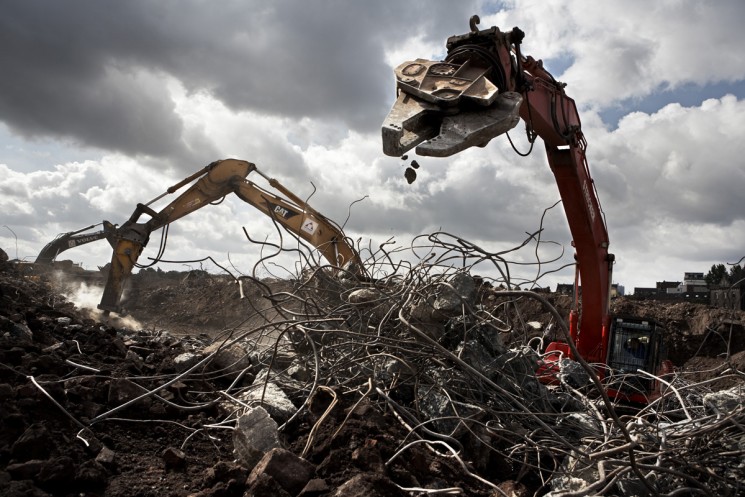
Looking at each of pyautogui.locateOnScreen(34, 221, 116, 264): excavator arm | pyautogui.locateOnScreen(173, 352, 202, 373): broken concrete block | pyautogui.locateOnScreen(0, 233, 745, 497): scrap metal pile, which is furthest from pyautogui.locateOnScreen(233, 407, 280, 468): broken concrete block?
pyautogui.locateOnScreen(34, 221, 116, 264): excavator arm

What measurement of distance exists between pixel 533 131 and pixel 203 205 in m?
7.75

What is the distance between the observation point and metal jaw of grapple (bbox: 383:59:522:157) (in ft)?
10.3

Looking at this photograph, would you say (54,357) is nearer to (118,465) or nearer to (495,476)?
(118,465)

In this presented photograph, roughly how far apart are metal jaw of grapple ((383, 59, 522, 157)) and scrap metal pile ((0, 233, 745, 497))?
2.87ft

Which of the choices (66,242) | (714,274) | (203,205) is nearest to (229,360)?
(203,205)

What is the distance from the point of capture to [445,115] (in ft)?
10.7

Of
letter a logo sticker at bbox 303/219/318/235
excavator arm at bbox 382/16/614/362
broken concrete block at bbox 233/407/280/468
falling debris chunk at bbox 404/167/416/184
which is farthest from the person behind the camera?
letter a logo sticker at bbox 303/219/318/235

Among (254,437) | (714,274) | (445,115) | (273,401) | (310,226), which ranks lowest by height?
(254,437)

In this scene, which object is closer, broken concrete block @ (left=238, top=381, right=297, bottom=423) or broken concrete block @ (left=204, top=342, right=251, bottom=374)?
broken concrete block @ (left=238, top=381, right=297, bottom=423)

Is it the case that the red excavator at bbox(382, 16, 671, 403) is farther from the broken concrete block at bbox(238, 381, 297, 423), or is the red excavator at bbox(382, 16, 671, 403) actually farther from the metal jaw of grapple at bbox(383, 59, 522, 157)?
the broken concrete block at bbox(238, 381, 297, 423)

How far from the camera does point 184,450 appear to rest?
3.41 m

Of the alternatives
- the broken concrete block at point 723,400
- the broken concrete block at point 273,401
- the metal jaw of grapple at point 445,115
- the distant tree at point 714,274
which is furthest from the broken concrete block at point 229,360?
the distant tree at point 714,274

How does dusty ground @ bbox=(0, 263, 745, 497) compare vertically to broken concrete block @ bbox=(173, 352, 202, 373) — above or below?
below

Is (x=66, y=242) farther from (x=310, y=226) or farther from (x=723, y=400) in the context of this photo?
(x=723, y=400)
